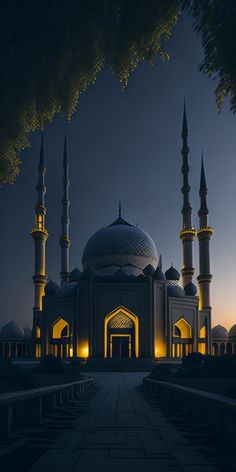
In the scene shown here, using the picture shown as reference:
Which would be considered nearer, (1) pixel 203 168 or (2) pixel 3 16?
(2) pixel 3 16

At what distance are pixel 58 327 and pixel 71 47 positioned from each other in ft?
138

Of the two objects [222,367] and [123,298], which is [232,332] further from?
[222,367]

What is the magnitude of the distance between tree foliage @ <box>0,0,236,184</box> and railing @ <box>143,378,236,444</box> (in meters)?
3.26

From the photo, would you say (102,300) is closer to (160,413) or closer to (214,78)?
(160,413)

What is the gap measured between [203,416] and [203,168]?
2021 inches

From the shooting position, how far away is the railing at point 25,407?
4973mm

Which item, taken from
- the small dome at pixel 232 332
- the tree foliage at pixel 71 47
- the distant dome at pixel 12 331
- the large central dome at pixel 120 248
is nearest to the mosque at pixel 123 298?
the large central dome at pixel 120 248

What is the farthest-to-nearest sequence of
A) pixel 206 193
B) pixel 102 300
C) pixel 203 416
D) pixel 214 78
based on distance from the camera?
1. pixel 206 193
2. pixel 102 300
3. pixel 203 416
4. pixel 214 78

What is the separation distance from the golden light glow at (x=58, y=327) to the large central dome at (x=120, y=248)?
23.5ft

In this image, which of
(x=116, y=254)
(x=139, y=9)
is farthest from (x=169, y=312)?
(x=139, y=9)

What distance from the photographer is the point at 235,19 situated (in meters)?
5.22

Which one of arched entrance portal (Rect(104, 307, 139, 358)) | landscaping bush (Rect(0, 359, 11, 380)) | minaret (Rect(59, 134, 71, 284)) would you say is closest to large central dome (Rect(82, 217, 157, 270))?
minaret (Rect(59, 134, 71, 284))

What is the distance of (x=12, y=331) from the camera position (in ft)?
204

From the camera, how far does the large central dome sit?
2063 inches
